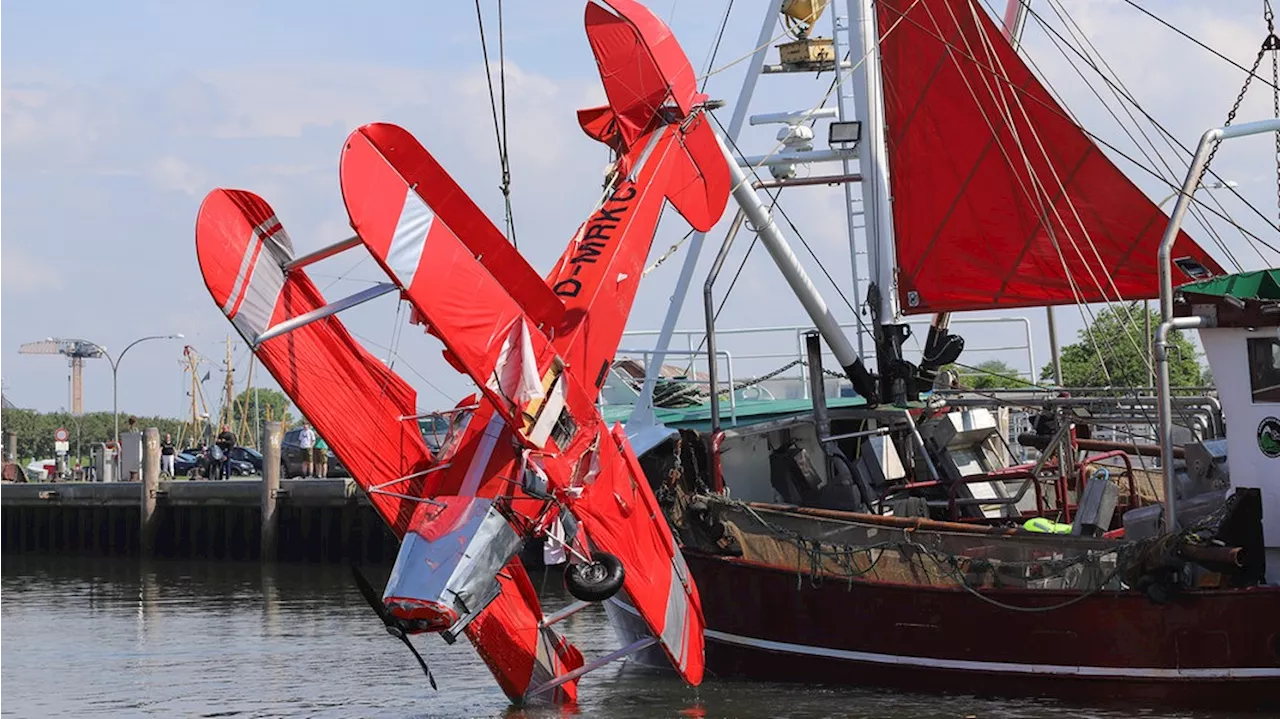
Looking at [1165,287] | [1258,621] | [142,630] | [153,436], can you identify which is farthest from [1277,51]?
[153,436]

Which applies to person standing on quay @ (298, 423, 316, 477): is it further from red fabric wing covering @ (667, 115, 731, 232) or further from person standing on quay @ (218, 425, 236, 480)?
red fabric wing covering @ (667, 115, 731, 232)

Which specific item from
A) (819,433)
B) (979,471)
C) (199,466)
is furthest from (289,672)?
(199,466)

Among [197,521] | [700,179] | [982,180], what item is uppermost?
[982,180]

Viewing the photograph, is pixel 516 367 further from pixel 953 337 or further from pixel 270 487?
pixel 270 487

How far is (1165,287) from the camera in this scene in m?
14.7

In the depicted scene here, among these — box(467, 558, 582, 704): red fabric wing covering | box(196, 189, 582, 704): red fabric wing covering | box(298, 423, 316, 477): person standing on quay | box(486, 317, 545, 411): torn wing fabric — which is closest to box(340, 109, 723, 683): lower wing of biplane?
box(486, 317, 545, 411): torn wing fabric

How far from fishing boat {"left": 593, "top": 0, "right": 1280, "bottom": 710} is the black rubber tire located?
4051 millimetres

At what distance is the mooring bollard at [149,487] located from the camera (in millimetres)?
42250

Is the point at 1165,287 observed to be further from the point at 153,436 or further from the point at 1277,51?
the point at 153,436

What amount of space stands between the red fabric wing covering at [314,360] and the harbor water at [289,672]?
175 centimetres

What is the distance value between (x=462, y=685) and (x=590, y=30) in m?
7.50

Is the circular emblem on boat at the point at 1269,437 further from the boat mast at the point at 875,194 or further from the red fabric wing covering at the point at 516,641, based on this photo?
the red fabric wing covering at the point at 516,641

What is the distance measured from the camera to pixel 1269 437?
1526cm

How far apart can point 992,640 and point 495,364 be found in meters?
6.10
